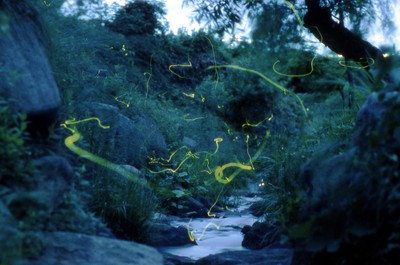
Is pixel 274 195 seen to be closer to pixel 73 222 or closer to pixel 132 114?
pixel 73 222

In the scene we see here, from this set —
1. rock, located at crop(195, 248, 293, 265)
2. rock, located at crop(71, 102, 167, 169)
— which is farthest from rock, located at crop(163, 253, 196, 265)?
rock, located at crop(71, 102, 167, 169)

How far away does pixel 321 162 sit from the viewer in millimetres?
3277

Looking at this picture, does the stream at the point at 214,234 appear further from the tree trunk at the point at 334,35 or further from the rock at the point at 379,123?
the tree trunk at the point at 334,35

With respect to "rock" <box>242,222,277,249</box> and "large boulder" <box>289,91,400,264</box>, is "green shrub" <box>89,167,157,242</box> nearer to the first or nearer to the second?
"rock" <box>242,222,277,249</box>

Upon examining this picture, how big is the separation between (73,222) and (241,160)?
24.4 ft

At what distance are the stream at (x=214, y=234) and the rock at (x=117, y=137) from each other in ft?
3.38

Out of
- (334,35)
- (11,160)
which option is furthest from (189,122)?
(11,160)

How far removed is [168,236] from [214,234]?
0.82 m

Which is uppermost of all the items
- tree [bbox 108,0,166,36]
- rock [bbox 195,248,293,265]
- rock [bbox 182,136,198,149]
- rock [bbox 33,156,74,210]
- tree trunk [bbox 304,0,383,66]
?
tree [bbox 108,0,166,36]

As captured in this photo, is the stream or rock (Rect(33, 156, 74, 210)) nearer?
rock (Rect(33, 156, 74, 210))

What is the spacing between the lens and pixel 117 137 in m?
5.91

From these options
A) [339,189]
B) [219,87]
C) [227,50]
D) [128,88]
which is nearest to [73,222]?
[339,189]

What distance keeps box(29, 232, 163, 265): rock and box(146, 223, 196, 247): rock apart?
4.99 ft

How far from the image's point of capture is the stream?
4730 mm
